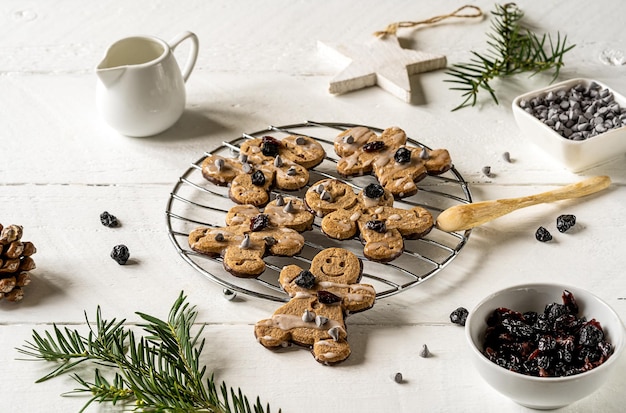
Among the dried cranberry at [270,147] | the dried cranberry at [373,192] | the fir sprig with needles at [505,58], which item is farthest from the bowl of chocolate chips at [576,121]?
the dried cranberry at [270,147]

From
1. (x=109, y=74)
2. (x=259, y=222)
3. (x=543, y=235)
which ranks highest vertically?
(x=109, y=74)

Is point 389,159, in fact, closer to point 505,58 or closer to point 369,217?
point 369,217

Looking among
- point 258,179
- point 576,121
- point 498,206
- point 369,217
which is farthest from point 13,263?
point 576,121

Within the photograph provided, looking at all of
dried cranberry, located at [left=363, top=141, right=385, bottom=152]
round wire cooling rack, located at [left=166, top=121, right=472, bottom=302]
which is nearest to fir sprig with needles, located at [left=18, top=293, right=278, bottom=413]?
round wire cooling rack, located at [left=166, top=121, right=472, bottom=302]

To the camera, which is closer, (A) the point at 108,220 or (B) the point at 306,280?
(B) the point at 306,280

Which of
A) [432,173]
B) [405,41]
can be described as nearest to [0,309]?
[432,173]

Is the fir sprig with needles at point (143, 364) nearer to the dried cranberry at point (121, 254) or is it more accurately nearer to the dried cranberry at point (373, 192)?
the dried cranberry at point (121, 254)
